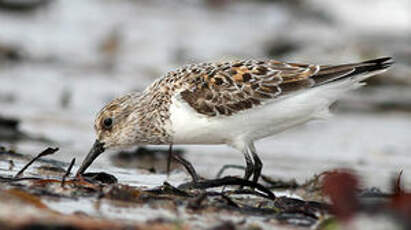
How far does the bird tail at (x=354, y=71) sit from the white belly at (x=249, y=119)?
63 millimetres

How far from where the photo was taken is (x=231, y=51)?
14.5 metres

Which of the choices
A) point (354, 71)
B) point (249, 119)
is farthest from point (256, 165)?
point (354, 71)

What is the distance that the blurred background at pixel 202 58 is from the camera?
7.05 m

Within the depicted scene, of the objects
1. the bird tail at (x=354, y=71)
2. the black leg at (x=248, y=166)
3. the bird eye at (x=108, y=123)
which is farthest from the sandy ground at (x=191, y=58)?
the bird tail at (x=354, y=71)

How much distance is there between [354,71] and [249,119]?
697 mm

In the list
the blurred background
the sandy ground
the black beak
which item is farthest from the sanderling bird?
the blurred background

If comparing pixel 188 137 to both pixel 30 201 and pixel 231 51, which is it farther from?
pixel 231 51

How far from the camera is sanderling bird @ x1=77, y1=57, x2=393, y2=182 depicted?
468 cm

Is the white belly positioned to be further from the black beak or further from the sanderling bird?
the black beak

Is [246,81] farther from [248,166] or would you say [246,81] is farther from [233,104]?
[248,166]

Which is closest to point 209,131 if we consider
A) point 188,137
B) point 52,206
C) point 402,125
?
point 188,137

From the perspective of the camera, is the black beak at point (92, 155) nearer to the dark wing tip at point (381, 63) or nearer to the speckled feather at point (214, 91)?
the speckled feather at point (214, 91)

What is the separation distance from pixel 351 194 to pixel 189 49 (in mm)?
12174

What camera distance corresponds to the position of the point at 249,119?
185 inches
